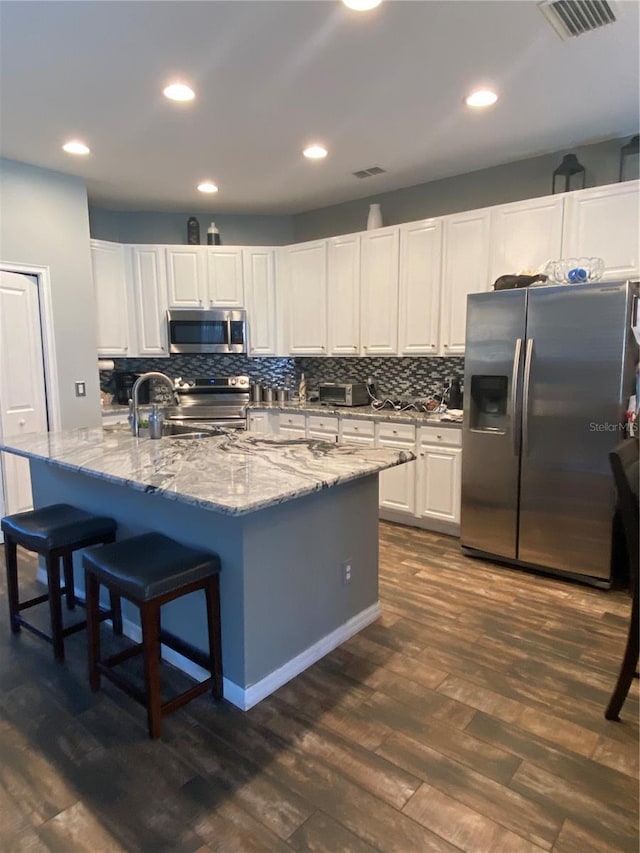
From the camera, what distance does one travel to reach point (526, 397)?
3.14 meters

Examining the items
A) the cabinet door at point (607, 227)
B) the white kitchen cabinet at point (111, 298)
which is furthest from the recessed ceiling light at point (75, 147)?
the cabinet door at point (607, 227)

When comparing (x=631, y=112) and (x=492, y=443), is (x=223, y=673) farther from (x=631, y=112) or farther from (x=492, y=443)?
(x=631, y=112)

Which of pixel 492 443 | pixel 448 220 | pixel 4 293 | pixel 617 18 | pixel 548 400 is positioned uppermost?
pixel 617 18

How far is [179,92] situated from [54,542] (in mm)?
2372

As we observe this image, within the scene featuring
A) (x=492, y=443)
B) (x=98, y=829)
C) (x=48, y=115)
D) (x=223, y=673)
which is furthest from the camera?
(x=492, y=443)

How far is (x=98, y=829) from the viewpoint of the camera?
149cm

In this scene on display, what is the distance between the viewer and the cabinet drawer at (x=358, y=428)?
4234 mm

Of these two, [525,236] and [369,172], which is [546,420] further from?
[369,172]

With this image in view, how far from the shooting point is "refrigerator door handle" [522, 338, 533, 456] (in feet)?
10.2

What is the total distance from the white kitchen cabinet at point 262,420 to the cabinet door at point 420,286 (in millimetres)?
1440

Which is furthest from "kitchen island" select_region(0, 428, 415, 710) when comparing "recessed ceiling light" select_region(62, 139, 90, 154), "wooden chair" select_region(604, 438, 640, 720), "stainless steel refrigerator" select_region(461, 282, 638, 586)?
"recessed ceiling light" select_region(62, 139, 90, 154)

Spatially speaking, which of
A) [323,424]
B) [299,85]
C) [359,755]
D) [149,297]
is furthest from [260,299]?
[359,755]

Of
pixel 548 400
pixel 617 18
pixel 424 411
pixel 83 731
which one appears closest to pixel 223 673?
pixel 83 731

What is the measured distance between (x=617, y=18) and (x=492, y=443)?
86.1 inches
